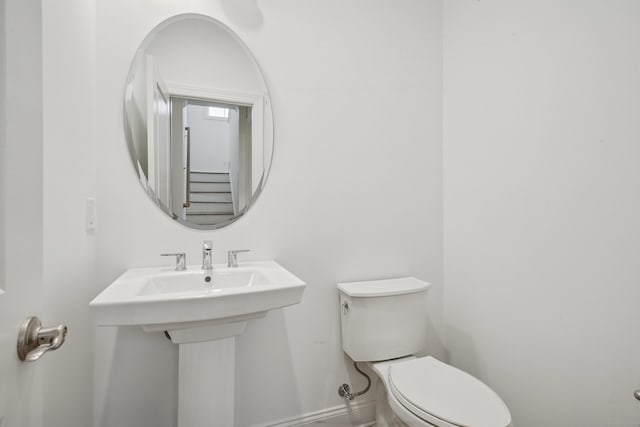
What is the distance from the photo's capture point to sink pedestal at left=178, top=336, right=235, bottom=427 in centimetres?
106

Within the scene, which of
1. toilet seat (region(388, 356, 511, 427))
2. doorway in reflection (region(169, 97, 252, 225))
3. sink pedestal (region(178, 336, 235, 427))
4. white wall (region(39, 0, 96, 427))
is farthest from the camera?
doorway in reflection (region(169, 97, 252, 225))

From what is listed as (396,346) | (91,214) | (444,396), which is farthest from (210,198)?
(444,396)

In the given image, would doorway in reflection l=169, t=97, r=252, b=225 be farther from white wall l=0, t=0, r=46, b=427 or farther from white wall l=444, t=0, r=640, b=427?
white wall l=444, t=0, r=640, b=427

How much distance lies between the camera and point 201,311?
0.88m

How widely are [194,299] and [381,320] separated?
88 centimetres

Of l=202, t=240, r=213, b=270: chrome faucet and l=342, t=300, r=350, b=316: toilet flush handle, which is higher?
l=202, t=240, r=213, b=270: chrome faucet

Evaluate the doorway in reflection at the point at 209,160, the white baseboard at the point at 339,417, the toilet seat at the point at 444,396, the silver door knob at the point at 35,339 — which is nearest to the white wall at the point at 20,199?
the silver door knob at the point at 35,339

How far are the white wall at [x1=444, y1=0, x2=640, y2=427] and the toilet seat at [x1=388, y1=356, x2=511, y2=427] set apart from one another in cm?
36

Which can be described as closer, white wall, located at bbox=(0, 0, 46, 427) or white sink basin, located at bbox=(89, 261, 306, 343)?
white wall, located at bbox=(0, 0, 46, 427)

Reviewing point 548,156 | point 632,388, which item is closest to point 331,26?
point 548,156

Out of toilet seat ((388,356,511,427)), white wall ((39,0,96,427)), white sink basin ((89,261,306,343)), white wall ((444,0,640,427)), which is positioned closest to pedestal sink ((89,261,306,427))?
white sink basin ((89,261,306,343))

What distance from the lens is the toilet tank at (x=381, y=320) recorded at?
1395mm

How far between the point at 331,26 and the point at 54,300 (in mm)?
1588

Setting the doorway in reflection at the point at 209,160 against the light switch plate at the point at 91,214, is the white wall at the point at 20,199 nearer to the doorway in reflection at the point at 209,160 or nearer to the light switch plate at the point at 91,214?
the light switch plate at the point at 91,214
